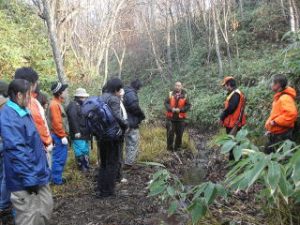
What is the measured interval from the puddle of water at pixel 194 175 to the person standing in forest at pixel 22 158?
13.8 ft

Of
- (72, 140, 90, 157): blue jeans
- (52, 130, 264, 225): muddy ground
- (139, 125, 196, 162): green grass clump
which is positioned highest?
(72, 140, 90, 157): blue jeans

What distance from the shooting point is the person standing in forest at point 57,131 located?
7.44 meters

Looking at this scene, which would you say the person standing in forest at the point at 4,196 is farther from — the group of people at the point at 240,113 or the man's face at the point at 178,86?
the man's face at the point at 178,86

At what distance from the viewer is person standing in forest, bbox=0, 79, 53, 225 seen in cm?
382

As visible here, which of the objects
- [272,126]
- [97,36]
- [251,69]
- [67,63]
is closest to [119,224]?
[272,126]

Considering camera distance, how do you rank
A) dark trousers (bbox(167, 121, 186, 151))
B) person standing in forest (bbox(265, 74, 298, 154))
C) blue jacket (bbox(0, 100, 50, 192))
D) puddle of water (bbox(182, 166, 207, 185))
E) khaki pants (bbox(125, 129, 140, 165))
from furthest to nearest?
dark trousers (bbox(167, 121, 186, 151))
khaki pants (bbox(125, 129, 140, 165))
puddle of water (bbox(182, 166, 207, 185))
person standing in forest (bbox(265, 74, 298, 154))
blue jacket (bbox(0, 100, 50, 192))

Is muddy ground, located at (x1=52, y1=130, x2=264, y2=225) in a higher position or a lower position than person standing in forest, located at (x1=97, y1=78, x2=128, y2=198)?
lower

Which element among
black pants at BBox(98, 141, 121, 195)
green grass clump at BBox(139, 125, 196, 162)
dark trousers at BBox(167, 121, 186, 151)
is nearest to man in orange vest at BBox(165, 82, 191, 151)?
dark trousers at BBox(167, 121, 186, 151)

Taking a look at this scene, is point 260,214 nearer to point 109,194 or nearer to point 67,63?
point 109,194

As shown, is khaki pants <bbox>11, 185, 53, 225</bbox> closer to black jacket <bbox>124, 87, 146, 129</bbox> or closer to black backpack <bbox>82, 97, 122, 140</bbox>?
black backpack <bbox>82, 97, 122, 140</bbox>

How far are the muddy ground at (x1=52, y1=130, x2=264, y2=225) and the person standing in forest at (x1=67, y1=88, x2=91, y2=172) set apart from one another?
0.56 metres

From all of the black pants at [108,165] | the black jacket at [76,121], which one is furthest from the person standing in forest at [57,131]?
the black pants at [108,165]

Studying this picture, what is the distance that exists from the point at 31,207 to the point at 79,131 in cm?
415

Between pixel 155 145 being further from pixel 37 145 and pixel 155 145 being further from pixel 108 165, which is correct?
pixel 37 145
